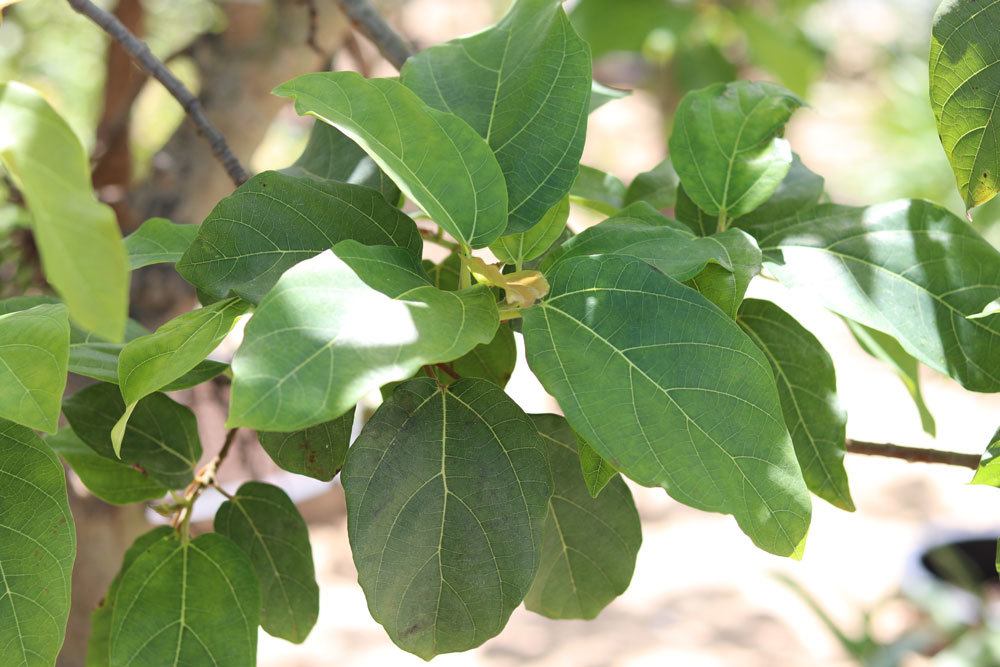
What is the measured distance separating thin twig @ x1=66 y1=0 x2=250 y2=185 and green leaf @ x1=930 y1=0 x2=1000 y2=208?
499 millimetres

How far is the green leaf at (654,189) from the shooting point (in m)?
0.65

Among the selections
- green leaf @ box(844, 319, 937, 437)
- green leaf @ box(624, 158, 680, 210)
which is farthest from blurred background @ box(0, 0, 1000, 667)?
green leaf @ box(624, 158, 680, 210)

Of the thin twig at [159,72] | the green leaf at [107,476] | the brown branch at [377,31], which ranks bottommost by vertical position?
the green leaf at [107,476]

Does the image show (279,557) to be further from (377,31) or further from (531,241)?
(377,31)

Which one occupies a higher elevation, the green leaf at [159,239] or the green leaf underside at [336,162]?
the green leaf underside at [336,162]

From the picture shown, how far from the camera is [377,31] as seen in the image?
821 millimetres

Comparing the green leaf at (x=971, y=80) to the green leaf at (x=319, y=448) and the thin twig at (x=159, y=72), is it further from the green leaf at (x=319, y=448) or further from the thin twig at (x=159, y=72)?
the thin twig at (x=159, y=72)

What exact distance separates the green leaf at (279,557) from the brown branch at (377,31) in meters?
0.40

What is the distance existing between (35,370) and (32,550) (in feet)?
0.31

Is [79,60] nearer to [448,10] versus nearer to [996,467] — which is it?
[448,10]

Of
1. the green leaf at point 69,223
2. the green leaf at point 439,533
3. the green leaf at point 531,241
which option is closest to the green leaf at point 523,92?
the green leaf at point 531,241

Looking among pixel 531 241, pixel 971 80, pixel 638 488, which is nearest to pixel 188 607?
pixel 531 241

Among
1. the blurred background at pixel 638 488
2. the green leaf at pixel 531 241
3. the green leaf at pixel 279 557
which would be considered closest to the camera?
the green leaf at pixel 531 241

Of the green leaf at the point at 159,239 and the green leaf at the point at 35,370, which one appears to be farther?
the green leaf at the point at 159,239
